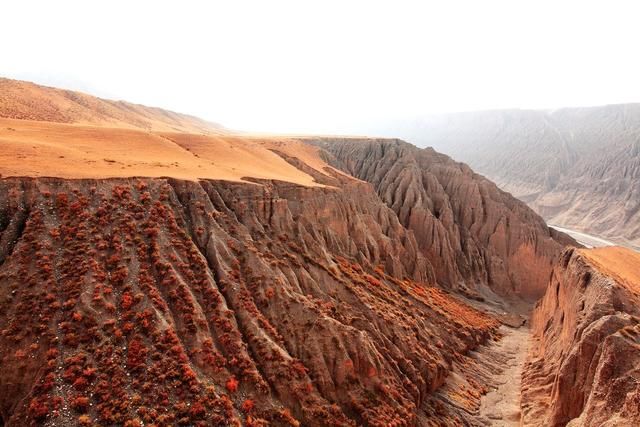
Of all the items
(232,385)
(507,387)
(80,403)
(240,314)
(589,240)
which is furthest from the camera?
(589,240)

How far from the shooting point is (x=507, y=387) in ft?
88.4

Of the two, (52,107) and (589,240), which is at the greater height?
(52,107)

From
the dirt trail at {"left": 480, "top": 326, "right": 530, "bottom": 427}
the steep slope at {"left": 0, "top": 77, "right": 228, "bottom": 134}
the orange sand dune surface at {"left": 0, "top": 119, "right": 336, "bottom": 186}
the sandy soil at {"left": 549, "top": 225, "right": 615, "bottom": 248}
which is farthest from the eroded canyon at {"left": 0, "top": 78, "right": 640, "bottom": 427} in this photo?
the sandy soil at {"left": 549, "top": 225, "right": 615, "bottom": 248}

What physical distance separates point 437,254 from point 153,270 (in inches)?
1463

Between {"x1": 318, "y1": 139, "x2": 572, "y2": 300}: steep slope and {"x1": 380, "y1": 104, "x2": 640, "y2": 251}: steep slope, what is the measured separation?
6876cm

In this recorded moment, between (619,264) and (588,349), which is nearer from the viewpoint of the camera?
(588,349)

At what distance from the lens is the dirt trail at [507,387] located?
76.7 ft

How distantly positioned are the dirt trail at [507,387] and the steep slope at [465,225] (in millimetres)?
11062

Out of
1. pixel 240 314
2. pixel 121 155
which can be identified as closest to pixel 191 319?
pixel 240 314

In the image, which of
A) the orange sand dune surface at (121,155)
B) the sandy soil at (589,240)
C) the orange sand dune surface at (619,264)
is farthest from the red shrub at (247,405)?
the sandy soil at (589,240)

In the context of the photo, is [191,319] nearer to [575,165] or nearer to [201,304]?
[201,304]

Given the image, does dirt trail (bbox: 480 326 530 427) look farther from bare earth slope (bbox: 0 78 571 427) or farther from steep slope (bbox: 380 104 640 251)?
steep slope (bbox: 380 104 640 251)

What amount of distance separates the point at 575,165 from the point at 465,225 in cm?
11986

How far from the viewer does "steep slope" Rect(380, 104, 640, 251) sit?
377ft
